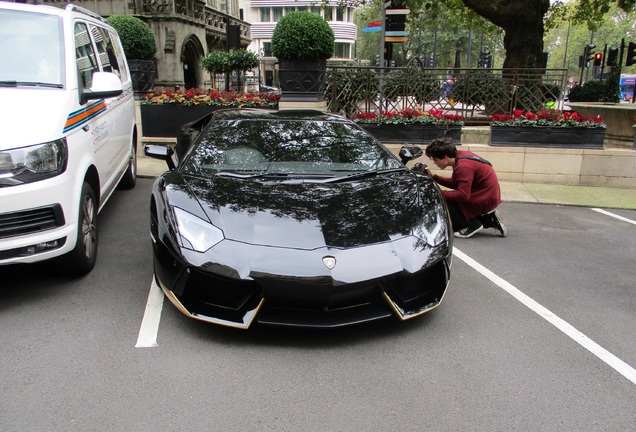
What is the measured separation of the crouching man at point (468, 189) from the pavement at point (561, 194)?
219cm

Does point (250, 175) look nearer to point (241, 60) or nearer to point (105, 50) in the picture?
point (105, 50)

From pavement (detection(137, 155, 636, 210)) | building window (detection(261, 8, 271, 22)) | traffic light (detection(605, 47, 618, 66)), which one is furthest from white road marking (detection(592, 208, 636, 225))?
building window (detection(261, 8, 271, 22))

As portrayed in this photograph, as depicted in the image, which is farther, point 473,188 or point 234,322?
point 473,188

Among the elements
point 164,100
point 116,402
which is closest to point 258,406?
point 116,402

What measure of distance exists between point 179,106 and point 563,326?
7.46 m

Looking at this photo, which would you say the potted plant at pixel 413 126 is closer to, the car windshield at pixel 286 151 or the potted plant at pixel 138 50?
the car windshield at pixel 286 151

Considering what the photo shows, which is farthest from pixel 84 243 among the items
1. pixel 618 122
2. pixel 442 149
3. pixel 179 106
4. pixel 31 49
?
pixel 618 122

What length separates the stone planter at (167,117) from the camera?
30.0ft

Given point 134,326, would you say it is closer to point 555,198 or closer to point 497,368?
point 497,368

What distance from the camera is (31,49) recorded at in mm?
4246

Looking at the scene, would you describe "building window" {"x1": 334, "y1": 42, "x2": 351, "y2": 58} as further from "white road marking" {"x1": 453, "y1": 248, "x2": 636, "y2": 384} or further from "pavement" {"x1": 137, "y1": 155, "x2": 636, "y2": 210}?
"white road marking" {"x1": 453, "y1": 248, "x2": 636, "y2": 384}

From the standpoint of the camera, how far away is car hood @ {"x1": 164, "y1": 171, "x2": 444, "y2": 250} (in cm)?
321

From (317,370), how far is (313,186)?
141 cm

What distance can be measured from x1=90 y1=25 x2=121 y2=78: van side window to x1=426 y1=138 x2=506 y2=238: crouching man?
3645 mm
